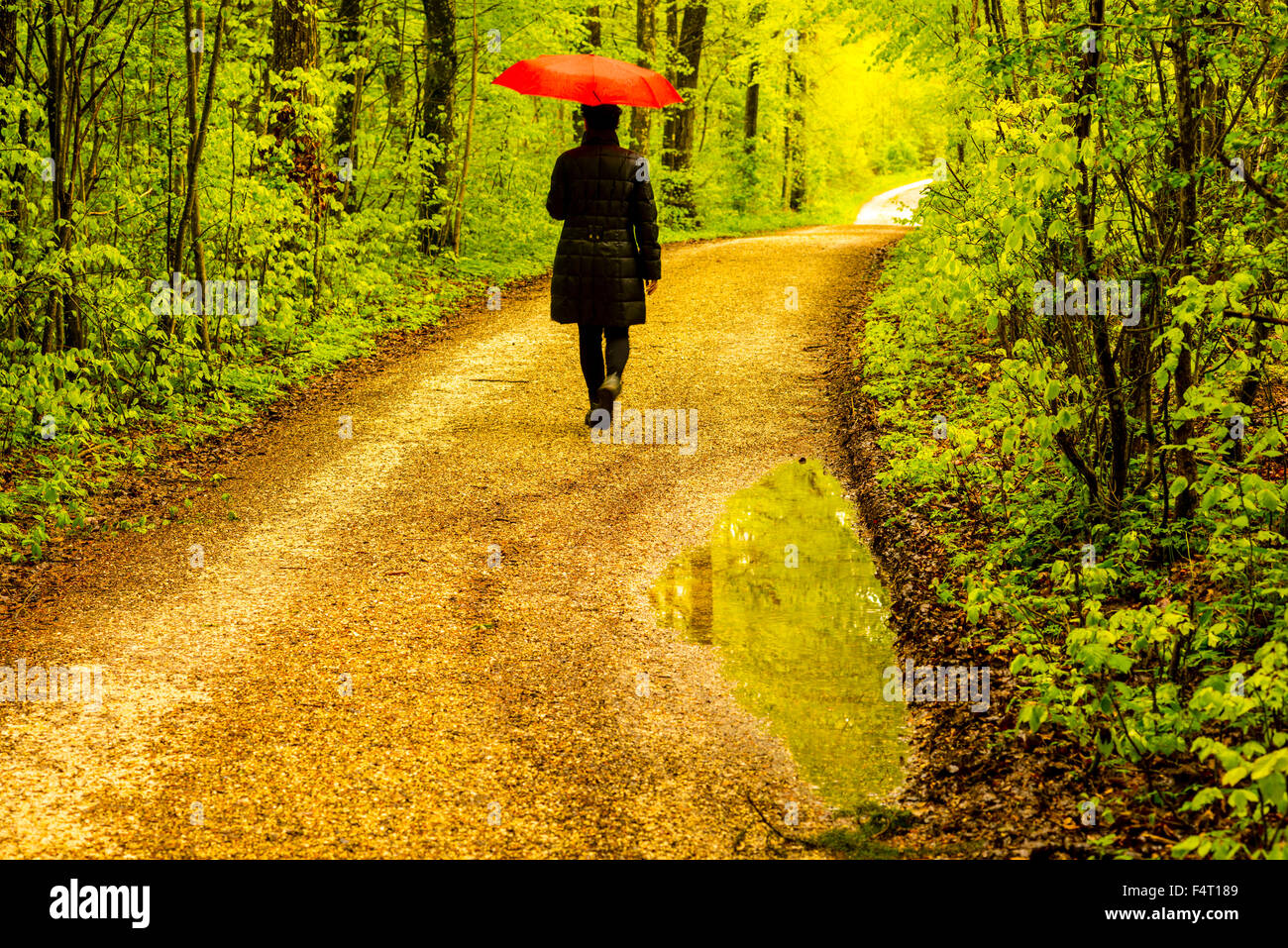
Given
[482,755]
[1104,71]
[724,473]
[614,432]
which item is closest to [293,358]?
[614,432]

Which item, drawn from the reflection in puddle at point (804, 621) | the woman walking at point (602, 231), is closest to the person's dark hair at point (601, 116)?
the woman walking at point (602, 231)

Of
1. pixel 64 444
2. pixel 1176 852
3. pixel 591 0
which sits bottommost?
pixel 1176 852

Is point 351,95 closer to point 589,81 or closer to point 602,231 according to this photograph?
point 589,81

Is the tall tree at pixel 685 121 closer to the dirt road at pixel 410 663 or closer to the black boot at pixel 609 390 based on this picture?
the dirt road at pixel 410 663

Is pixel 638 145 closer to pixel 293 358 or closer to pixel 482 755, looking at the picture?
pixel 293 358

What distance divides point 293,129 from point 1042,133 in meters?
9.53

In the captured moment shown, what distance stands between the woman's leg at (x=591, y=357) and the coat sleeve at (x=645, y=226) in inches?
26.1

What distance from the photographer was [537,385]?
10617 millimetres

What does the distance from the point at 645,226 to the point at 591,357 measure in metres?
1.19

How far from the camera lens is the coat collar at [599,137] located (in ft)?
27.8

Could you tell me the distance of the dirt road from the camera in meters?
3.83

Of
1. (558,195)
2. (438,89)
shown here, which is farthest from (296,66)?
(558,195)

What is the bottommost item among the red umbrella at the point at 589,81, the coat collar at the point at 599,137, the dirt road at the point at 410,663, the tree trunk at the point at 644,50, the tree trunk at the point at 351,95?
the dirt road at the point at 410,663
